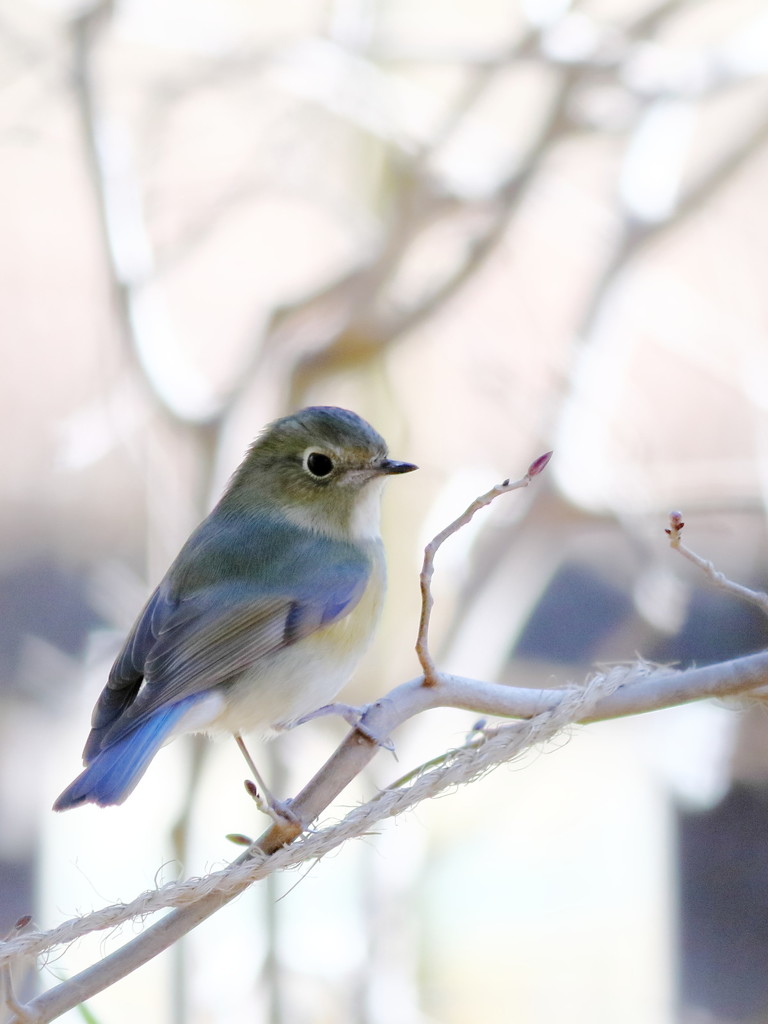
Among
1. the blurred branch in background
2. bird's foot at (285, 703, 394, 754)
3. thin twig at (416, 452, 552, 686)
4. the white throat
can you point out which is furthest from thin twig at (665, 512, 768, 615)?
the white throat

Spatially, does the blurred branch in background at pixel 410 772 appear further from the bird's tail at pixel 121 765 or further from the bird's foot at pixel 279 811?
the bird's tail at pixel 121 765

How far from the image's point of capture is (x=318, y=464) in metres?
1.54

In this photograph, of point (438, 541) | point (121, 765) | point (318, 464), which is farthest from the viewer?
Answer: point (318, 464)

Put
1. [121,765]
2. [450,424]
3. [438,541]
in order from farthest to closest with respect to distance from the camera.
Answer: [450,424] < [121,765] < [438,541]

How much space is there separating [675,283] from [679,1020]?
1833 mm

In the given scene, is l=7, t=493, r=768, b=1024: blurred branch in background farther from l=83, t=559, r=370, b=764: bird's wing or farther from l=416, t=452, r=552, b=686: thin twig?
l=83, t=559, r=370, b=764: bird's wing

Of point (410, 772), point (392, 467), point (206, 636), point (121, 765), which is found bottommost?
point (410, 772)

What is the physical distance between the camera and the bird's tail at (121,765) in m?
1.09

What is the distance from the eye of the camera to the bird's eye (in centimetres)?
153

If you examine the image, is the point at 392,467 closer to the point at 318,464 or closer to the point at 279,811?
the point at 318,464

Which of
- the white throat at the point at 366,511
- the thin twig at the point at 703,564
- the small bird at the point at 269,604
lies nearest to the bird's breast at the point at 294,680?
the small bird at the point at 269,604

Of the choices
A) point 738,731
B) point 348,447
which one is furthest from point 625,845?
point 348,447

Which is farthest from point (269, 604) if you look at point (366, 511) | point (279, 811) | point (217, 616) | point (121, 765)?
point (279, 811)

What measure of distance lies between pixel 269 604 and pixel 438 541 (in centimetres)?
52
